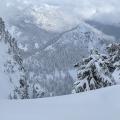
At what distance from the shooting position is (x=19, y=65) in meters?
51.0

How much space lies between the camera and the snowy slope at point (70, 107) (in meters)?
10.1

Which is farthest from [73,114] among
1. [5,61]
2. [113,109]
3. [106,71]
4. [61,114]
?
[5,61]

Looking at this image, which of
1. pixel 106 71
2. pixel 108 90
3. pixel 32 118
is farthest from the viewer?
pixel 106 71

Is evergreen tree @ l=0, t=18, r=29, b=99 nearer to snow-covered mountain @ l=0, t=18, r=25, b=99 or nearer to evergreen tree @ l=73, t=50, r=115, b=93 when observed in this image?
snow-covered mountain @ l=0, t=18, r=25, b=99

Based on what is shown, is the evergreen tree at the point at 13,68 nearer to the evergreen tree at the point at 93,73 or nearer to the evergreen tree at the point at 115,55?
the evergreen tree at the point at 93,73

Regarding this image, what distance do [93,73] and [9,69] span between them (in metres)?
23.3

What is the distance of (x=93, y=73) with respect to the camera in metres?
25.0

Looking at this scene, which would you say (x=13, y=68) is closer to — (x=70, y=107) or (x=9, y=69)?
(x=9, y=69)

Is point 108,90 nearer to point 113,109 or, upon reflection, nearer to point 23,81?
point 113,109

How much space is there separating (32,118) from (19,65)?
41.3 meters

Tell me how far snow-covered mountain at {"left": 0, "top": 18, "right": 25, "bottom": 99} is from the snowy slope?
24046 mm

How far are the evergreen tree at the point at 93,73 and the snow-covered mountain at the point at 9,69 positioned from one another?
1214 cm

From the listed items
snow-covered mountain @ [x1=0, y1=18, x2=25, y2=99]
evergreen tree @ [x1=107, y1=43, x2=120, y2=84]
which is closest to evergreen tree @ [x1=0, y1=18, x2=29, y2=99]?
snow-covered mountain @ [x1=0, y1=18, x2=25, y2=99]

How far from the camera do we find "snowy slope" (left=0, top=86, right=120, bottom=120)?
397 inches
